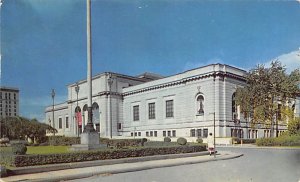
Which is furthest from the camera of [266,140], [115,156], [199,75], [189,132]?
[189,132]

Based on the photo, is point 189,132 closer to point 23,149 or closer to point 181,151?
point 181,151

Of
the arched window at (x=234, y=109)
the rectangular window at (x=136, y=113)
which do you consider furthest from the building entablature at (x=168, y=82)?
the arched window at (x=234, y=109)

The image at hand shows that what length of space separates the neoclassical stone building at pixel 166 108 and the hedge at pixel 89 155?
1302 centimetres

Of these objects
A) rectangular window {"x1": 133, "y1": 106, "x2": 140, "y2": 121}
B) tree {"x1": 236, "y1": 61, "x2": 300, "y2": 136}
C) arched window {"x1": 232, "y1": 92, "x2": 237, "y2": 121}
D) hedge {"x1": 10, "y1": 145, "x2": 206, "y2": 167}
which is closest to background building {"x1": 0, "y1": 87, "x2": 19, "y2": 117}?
hedge {"x1": 10, "y1": 145, "x2": 206, "y2": 167}

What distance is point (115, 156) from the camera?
14258 millimetres

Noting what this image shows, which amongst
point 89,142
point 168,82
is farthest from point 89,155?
point 168,82

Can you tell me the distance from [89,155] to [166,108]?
36.6 m

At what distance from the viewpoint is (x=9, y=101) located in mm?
8133

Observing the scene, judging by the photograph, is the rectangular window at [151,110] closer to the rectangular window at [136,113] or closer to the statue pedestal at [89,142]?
the rectangular window at [136,113]

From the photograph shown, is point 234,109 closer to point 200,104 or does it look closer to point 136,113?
point 200,104

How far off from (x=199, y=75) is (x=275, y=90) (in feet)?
28.8

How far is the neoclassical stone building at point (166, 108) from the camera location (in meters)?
36.3

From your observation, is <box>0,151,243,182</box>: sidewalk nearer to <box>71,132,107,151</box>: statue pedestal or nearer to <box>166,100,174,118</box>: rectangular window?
<box>71,132,107,151</box>: statue pedestal

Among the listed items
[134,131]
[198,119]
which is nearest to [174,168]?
[198,119]
